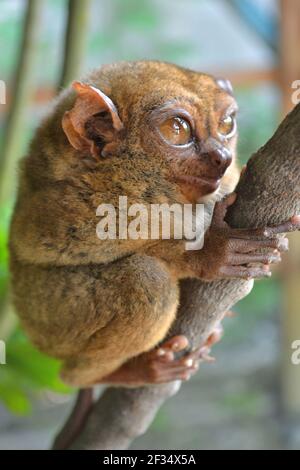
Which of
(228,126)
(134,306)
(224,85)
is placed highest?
(224,85)

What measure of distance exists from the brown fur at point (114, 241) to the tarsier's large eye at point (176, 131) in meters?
0.04

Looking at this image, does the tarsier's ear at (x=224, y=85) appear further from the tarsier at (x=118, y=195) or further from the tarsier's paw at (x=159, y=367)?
the tarsier's paw at (x=159, y=367)

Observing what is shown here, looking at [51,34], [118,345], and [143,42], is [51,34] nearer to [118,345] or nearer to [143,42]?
[143,42]

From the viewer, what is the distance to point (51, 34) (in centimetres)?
956

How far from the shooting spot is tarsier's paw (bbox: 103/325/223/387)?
2.61 metres

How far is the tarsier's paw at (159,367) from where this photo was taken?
2611 millimetres

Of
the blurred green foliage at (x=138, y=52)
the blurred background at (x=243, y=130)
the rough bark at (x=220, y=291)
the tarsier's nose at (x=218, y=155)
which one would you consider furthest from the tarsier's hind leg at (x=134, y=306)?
the blurred green foliage at (x=138, y=52)

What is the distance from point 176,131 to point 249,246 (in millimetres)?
526

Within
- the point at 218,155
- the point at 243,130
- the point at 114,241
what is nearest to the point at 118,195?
the point at 114,241

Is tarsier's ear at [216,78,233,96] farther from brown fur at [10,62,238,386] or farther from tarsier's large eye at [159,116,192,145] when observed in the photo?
tarsier's large eye at [159,116,192,145]

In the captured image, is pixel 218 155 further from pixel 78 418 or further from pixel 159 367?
pixel 78 418

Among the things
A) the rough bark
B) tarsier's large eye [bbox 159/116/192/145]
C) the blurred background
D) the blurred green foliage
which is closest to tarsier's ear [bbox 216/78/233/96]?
tarsier's large eye [bbox 159/116/192/145]

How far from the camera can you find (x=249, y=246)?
215 centimetres

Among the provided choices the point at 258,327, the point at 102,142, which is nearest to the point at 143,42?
the point at 258,327
